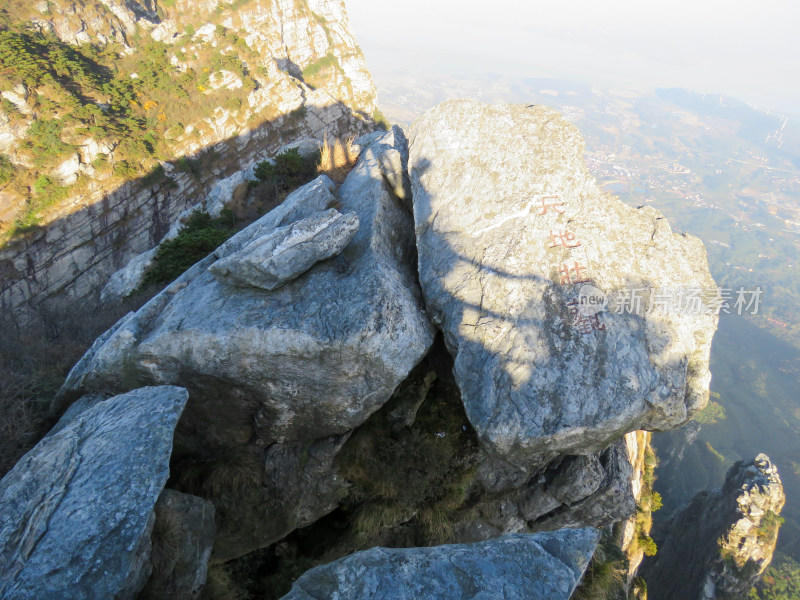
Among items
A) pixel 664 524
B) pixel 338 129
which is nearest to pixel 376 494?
pixel 664 524

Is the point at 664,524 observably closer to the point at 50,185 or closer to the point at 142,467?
the point at 142,467

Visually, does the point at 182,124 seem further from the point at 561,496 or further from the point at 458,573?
the point at 458,573

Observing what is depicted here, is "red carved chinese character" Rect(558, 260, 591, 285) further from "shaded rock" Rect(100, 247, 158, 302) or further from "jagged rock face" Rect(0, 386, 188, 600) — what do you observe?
"shaded rock" Rect(100, 247, 158, 302)

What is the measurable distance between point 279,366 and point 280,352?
15.2 inches

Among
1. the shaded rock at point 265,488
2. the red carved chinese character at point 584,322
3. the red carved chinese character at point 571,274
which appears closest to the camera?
the red carved chinese character at point 584,322

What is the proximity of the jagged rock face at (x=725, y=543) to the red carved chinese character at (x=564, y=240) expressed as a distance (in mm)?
33642

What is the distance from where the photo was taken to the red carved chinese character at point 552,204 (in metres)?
9.52

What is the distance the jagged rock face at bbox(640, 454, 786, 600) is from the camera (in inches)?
1072

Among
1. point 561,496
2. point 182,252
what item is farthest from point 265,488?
point 182,252

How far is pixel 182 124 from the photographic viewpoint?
43.0 m

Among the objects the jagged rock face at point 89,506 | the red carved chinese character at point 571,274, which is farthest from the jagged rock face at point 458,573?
the red carved chinese character at point 571,274

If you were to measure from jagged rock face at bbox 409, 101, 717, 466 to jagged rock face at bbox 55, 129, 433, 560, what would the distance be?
5.20 feet

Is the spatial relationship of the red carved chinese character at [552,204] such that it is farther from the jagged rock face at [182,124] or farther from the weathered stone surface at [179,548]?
the jagged rock face at [182,124]

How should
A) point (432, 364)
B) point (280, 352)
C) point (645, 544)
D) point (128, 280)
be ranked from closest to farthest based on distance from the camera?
point (280, 352) → point (432, 364) → point (645, 544) → point (128, 280)
